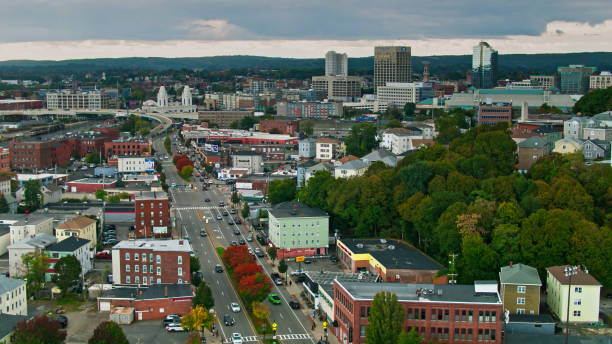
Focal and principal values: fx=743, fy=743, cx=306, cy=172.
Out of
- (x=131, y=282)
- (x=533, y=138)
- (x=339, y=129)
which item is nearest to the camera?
(x=131, y=282)

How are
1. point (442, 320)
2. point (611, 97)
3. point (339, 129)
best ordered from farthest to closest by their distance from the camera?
point (339, 129) → point (611, 97) → point (442, 320)

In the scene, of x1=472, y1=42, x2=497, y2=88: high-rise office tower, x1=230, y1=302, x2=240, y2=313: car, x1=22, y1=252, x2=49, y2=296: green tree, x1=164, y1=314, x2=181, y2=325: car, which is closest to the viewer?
x1=164, y1=314, x2=181, y2=325: car

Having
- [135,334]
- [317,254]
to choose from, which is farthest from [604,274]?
[135,334]

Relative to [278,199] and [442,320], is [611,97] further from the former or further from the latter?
[442,320]

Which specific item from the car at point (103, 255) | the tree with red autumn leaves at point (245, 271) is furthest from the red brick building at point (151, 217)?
the tree with red autumn leaves at point (245, 271)

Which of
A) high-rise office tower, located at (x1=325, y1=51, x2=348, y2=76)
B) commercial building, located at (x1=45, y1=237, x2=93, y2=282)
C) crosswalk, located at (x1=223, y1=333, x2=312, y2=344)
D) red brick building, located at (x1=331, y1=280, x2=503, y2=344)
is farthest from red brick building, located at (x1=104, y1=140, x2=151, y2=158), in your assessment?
high-rise office tower, located at (x1=325, y1=51, x2=348, y2=76)

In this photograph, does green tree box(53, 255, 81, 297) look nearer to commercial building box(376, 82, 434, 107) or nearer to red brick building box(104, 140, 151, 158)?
red brick building box(104, 140, 151, 158)

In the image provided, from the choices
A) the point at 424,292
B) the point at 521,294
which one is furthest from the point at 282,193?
the point at 424,292
